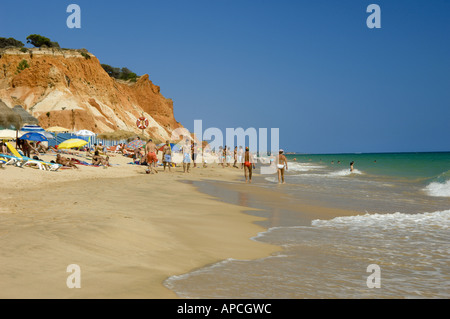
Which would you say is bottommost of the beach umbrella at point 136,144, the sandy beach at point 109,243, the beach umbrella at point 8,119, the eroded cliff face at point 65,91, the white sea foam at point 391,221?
the white sea foam at point 391,221

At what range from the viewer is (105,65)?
86.3 metres

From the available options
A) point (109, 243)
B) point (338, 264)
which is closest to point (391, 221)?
point (338, 264)

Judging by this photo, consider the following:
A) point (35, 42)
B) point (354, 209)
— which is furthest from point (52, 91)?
point (354, 209)

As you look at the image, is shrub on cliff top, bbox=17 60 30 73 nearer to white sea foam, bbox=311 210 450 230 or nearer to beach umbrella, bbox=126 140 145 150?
beach umbrella, bbox=126 140 145 150

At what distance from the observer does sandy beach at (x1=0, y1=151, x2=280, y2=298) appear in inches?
123

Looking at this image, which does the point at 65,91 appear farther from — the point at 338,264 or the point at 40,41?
the point at 338,264

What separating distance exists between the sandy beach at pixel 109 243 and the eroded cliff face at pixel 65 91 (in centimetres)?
3865

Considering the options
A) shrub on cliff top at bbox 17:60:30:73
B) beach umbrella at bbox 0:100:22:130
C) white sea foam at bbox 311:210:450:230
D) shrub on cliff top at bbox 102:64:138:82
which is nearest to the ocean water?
white sea foam at bbox 311:210:450:230

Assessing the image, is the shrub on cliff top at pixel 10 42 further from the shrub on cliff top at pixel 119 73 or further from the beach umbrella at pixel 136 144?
the beach umbrella at pixel 136 144

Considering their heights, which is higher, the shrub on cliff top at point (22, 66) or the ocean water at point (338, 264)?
the shrub on cliff top at point (22, 66)

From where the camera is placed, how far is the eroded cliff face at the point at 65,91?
43844 mm

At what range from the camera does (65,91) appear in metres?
47.9

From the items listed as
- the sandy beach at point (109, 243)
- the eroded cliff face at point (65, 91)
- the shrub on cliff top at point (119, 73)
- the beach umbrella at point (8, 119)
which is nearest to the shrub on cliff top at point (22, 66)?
the eroded cliff face at point (65, 91)

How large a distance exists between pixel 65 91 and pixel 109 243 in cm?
4874
